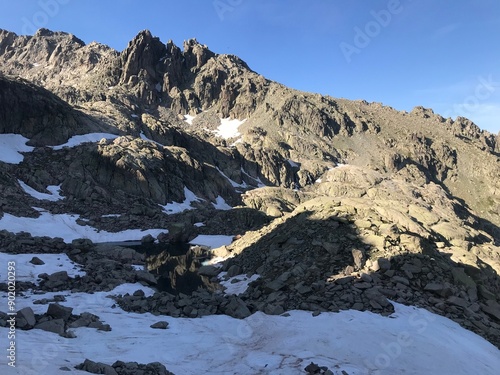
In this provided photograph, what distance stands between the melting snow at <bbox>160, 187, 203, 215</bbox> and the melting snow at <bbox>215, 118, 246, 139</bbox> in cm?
7627

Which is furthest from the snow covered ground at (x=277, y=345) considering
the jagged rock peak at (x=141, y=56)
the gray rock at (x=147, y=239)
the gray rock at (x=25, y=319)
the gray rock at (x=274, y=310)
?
the jagged rock peak at (x=141, y=56)

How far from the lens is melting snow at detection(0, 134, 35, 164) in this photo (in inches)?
2628

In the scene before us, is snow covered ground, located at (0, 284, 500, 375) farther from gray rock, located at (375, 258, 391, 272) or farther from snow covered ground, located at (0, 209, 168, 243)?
snow covered ground, located at (0, 209, 168, 243)

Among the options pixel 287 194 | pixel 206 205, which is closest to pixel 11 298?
pixel 206 205

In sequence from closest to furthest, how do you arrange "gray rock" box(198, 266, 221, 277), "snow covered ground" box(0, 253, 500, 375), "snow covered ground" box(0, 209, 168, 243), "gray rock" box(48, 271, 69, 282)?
1. "snow covered ground" box(0, 253, 500, 375)
2. "gray rock" box(48, 271, 69, 282)
3. "gray rock" box(198, 266, 221, 277)
4. "snow covered ground" box(0, 209, 168, 243)

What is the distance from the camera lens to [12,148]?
2832 inches

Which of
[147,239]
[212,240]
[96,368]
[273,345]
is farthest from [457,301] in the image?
[147,239]

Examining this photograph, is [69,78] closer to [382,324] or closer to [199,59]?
[199,59]

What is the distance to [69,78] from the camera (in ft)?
563

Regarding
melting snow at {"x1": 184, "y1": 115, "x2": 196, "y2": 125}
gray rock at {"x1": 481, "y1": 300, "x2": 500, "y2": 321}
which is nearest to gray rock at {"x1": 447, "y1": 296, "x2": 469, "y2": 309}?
gray rock at {"x1": 481, "y1": 300, "x2": 500, "y2": 321}

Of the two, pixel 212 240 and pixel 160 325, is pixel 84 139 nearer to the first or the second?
pixel 212 240

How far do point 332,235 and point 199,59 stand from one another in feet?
603

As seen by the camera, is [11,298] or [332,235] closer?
[11,298]

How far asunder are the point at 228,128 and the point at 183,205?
94991 millimetres
